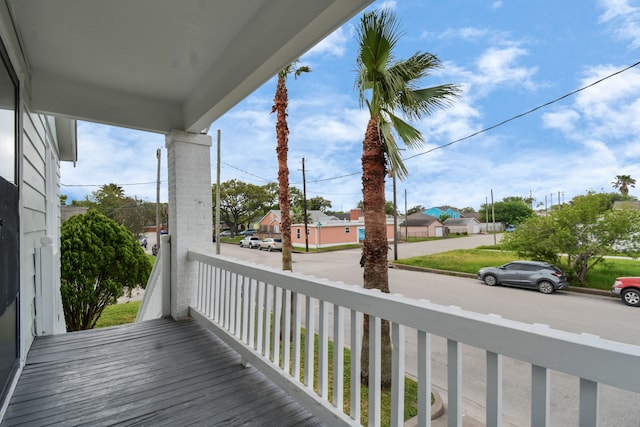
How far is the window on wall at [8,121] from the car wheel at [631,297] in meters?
6.02

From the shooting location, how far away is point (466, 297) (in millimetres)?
6098

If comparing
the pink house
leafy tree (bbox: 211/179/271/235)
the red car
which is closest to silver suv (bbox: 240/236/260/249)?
the pink house

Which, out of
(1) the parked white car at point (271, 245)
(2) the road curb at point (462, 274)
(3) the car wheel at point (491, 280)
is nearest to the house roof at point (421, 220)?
(1) the parked white car at point (271, 245)

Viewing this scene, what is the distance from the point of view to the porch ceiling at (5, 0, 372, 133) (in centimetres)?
183

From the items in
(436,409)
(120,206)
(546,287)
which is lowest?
(436,409)

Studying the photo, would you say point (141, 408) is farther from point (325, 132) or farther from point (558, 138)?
point (325, 132)

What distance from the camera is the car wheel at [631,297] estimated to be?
3.72 m

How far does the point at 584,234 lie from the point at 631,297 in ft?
3.83

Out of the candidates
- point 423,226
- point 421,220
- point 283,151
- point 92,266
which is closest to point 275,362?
point 92,266

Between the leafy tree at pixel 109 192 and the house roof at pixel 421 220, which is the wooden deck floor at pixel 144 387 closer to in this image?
the house roof at pixel 421 220

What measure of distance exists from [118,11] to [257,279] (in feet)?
6.43

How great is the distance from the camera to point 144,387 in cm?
199

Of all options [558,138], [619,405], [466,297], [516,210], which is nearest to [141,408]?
[619,405]

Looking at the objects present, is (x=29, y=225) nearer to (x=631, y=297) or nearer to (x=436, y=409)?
(x=436, y=409)
